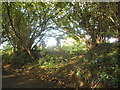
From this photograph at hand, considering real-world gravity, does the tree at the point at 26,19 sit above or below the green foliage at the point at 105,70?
above

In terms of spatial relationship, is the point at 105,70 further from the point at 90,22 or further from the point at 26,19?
the point at 26,19

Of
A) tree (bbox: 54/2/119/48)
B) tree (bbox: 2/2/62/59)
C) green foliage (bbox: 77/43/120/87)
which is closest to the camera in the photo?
green foliage (bbox: 77/43/120/87)

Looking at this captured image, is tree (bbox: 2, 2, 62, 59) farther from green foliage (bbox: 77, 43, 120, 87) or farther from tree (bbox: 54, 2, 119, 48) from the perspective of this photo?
green foliage (bbox: 77, 43, 120, 87)

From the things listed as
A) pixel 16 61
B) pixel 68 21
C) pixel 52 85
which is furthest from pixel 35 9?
pixel 52 85

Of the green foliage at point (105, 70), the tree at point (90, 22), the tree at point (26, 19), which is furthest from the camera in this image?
the tree at point (26, 19)

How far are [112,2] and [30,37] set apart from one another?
28.7 ft

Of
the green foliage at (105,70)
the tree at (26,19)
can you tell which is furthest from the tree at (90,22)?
the green foliage at (105,70)

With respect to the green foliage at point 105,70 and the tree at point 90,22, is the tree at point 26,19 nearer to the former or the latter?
the tree at point 90,22

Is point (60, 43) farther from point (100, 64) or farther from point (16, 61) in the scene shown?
point (100, 64)

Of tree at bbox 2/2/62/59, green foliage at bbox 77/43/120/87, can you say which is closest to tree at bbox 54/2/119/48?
tree at bbox 2/2/62/59

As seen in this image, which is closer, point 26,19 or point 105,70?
point 105,70

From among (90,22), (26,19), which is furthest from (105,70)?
(26,19)

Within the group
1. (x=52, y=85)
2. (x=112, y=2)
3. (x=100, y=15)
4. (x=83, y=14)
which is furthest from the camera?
(x=83, y=14)

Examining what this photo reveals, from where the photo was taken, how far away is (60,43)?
1453 cm
